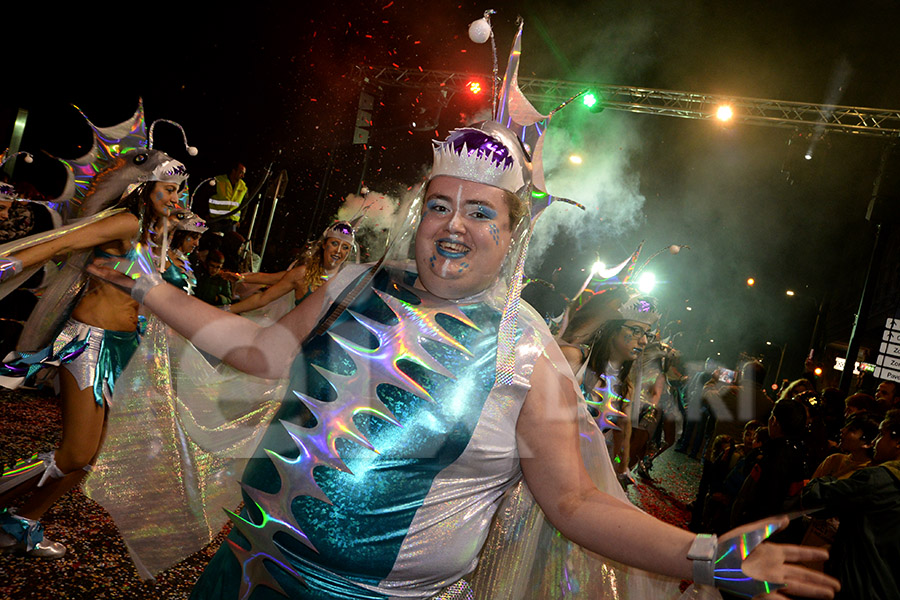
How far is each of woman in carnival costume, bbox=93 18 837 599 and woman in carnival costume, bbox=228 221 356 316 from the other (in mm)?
4376

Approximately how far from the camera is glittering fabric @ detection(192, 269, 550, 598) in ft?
4.75

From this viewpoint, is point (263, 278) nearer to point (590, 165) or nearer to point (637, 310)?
point (637, 310)

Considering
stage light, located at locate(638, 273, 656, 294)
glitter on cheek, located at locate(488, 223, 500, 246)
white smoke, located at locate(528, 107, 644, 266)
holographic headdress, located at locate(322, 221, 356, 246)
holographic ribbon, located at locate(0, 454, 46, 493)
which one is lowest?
holographic ribbon, located at locate(0, 454, 46, 493)

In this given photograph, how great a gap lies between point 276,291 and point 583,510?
16.3ft

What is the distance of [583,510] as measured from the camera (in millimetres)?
1461

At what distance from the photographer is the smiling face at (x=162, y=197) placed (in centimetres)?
347

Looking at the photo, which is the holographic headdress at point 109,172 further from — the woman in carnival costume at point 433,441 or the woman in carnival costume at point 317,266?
the woman in carnival costume at point 317,266

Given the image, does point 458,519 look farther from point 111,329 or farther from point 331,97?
point 331,97

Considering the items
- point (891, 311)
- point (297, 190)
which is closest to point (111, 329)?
point (297, 190)

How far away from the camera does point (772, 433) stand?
474cm

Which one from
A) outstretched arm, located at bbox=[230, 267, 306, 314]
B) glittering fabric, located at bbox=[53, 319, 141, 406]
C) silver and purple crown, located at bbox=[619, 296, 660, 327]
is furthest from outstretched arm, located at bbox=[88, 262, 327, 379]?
outstretched arm, located at bbox=[230, 267, 306, 314]

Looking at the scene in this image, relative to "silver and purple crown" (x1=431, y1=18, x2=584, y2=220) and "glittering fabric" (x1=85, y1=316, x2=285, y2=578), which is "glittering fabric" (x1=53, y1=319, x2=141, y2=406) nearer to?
"glittering fabric" (x1=85, y1=316, x2=285, y2=578)

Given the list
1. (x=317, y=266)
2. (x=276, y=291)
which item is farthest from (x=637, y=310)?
(x=276, y=291)

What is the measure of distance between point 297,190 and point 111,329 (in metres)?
9.58
